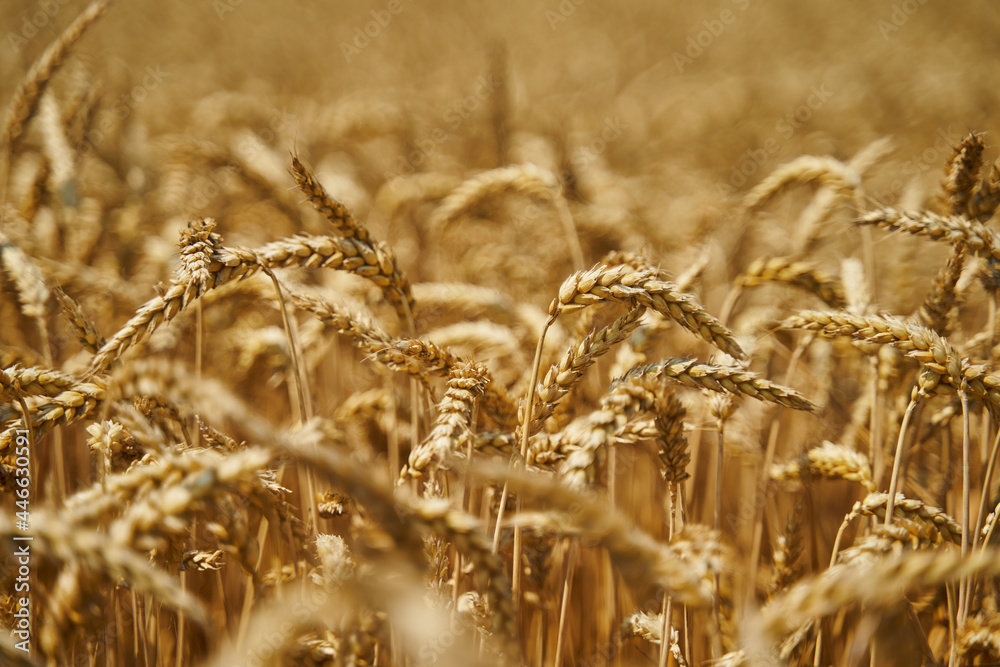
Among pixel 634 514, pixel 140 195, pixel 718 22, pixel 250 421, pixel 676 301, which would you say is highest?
pixel 718 22

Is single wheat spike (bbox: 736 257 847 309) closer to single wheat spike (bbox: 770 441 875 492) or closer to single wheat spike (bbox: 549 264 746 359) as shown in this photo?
single wheat spike (bbox: 770 441 875 492)

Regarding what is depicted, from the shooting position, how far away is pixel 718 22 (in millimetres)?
14281

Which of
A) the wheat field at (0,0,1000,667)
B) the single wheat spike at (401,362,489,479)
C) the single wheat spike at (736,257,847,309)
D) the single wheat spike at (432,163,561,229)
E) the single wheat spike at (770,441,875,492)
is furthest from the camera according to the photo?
the single wheat spike at (432,163,561,229)

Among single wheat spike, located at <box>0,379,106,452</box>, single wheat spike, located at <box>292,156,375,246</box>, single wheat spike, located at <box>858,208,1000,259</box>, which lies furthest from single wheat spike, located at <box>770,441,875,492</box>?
single wheat spike, located at <box>0,379,106,452</box>

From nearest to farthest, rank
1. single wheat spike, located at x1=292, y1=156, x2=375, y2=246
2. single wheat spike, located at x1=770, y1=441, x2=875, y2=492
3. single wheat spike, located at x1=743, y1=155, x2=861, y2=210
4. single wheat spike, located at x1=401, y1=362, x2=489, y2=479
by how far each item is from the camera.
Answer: single wheat spike, located at x1=401, y1=362, x2=489, y2=479
single wheat spike, located at x1=292, y1=156, x2=375, y2=246
single wheat spike, located at x1=770, y1=441, x2=875, y2=492
single wheat spike, located at x1=743, y1=155, x2=861, y2=210

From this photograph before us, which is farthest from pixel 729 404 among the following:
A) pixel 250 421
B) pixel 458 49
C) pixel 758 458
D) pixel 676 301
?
pixel 458 49

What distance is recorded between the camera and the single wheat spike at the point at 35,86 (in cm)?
196

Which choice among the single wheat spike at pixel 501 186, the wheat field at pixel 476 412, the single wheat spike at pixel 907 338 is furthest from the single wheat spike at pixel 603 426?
the single wheat spike at pixel 501 186

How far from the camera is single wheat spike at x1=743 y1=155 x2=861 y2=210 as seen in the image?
2143mm

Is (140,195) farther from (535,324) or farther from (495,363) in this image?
(535,324)

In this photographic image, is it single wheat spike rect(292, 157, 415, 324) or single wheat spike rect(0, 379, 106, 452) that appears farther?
single wheat spike rect(292, 157, 415, 324)

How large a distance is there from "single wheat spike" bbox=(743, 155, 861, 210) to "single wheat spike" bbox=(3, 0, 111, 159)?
2447mm

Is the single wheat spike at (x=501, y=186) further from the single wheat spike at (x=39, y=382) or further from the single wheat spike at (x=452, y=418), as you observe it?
the single wheat spike at (x=39, y=382)

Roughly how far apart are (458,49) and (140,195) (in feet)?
42.1
